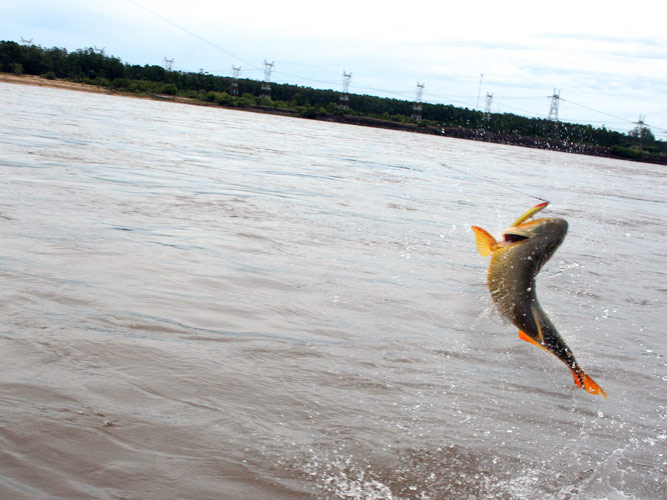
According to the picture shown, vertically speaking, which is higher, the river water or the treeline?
the treeline

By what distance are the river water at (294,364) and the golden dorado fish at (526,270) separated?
0.68 metres

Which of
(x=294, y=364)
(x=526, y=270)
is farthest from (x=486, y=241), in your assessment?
(x=294, y=364)

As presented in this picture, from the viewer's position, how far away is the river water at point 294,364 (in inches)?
125

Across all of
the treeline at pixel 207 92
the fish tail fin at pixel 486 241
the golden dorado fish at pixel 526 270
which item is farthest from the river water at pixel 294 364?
the treeline at pixel 207 92

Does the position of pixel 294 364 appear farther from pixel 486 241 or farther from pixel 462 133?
pixel 462 133

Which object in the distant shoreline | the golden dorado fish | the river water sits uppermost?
the distant shoreline

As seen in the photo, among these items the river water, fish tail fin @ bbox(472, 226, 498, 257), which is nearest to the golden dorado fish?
fish tail fin @ bbox(472, 226, 498, 257)

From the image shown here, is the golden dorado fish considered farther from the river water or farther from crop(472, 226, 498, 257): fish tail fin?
the river water

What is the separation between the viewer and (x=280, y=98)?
14838cm

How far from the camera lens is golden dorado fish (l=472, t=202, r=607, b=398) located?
3.62 meters

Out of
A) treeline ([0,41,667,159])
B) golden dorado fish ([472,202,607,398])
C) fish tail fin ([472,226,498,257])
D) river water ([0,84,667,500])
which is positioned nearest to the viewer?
river water ([0,84,667,500])

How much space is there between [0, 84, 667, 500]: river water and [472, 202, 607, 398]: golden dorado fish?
2.25ft

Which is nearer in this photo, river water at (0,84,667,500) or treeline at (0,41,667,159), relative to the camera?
river water at (0,84,667,500)

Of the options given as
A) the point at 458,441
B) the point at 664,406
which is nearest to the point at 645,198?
the point at 664,406
